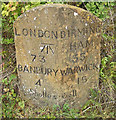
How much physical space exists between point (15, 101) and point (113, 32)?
2009mm

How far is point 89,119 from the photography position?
241 centimetres

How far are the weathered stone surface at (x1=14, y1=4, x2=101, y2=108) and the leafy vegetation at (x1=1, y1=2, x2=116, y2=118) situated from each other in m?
0.15

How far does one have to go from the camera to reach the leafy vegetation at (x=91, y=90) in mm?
2523

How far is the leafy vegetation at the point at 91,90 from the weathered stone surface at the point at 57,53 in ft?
0.49

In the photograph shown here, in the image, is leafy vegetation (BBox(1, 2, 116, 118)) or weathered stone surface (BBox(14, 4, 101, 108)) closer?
weathered stone surface (BBox(14, 4, 101, 108))

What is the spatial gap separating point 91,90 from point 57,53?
0.83 metres

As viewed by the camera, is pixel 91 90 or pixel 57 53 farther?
pixel 91 90

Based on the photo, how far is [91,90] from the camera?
2789 millimetres

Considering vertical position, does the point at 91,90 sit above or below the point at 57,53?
below

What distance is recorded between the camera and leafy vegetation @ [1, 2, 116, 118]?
2.52 m

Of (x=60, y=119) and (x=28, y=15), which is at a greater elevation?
(x=28, y=15)

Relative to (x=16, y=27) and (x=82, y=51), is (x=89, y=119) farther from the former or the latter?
(x=16, y=27)

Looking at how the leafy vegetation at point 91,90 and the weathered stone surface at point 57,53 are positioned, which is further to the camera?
the leafy vegetation at point 91,90

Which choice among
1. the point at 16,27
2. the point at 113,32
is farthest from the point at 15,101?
the point at 113,32
